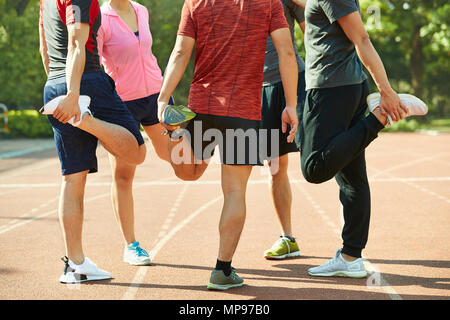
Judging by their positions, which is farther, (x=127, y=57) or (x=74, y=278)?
(x=127, y=57)

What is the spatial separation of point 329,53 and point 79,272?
222 cm

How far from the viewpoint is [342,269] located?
4.21 meters

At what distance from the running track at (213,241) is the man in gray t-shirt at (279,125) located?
17cm

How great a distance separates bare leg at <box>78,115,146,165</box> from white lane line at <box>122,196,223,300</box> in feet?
2.67

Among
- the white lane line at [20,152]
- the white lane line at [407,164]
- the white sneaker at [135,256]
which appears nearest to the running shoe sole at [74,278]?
the white sneaker at [135,256]

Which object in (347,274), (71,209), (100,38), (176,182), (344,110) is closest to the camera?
(344,110)

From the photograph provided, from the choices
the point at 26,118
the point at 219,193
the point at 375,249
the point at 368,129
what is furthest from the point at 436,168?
the point at 26,118

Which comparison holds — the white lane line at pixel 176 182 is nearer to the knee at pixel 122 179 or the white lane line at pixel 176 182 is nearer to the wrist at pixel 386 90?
the knee at pixel 122 179

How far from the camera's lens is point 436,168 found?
1137 cm

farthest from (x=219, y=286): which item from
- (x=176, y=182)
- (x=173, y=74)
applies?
(x=176, y=182)

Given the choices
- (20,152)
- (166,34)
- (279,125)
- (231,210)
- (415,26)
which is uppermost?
(415,26)

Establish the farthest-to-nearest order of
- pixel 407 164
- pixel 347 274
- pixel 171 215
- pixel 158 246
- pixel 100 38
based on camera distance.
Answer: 1. pixel 407 164
2. pixel 171 215
3. pixel 158 246
4. pixel 100 38
5. pixel 347 274

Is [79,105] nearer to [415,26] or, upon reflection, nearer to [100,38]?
[100,38]

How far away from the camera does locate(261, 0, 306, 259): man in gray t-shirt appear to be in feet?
15.6
